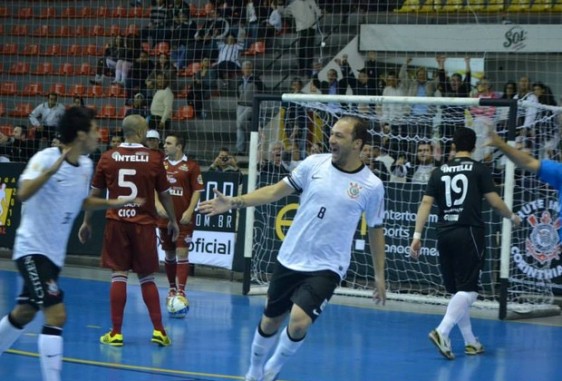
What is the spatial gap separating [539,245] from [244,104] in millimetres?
8201

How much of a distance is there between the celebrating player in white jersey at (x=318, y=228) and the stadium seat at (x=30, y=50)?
18853 mm

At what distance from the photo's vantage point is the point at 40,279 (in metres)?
7.33

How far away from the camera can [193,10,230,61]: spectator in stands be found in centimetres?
2260

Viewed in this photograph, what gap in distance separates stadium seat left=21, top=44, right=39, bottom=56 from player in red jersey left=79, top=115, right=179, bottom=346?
1611 cm

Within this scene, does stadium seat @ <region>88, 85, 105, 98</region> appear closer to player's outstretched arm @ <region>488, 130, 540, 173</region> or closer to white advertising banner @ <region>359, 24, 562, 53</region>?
white advertising banner @ <region>359, 24, 562, 53</region>

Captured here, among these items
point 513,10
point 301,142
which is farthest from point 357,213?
point 513,10

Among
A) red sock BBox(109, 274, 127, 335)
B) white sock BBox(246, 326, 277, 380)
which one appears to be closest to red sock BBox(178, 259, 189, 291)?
red sock BBox(109, 274, 127, 335)

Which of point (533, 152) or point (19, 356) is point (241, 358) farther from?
point (533, 152)

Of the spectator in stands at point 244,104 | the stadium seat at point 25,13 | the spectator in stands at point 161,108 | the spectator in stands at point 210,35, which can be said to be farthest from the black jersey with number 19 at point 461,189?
the stadium seat at point 25,13

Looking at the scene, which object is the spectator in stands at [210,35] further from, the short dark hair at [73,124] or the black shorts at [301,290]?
the black shorts at [301,290]

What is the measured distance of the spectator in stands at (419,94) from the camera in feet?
51.0

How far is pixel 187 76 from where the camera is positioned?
22.8m

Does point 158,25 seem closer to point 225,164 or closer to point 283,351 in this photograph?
point 225,164

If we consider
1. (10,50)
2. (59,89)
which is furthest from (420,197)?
(10,50)
